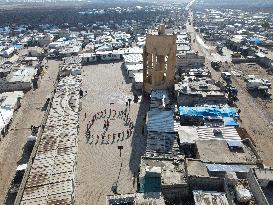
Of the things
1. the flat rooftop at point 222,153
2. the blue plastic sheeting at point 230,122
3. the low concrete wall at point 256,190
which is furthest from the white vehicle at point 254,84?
the low concrete wall at point 256,190

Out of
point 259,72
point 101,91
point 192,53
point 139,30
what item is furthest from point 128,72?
point 139,30

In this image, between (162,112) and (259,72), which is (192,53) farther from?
(162,112)

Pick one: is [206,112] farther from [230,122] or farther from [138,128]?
[138,128]

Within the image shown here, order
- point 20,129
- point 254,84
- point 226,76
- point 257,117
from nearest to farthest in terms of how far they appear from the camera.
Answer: point 20,129
point 257,117
point 254,84
point 226,76

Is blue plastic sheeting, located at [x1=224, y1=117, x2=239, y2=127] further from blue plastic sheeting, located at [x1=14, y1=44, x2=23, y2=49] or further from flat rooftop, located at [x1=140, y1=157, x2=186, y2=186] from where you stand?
blue plastic sheeting, located at [x1=14, y1=44, x2=23, y2=49]

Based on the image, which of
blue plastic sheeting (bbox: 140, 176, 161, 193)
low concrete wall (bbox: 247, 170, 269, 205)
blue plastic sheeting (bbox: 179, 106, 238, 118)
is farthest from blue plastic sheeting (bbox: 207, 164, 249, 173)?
blue plastic sheeting (bbox: 179, 106, 238, 118)

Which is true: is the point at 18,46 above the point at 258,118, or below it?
below

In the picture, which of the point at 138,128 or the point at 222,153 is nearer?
the point at 222,153

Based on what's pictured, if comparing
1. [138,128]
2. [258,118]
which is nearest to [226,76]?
[258,118]
